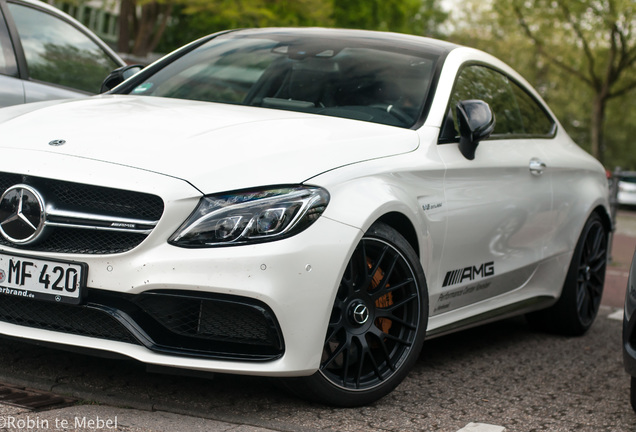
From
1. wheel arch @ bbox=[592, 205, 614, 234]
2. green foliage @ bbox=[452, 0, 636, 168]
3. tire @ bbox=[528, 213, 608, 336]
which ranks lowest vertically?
green foliage @ bbox=[452, 0, 636, 168]

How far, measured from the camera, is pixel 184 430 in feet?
10.5

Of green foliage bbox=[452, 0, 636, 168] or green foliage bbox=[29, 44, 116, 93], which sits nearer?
green foliage bbox=[29, 44, 116, 93]

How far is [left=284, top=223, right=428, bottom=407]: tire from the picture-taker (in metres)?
3.56

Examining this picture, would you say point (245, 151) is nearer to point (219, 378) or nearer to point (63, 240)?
point (63, 240)

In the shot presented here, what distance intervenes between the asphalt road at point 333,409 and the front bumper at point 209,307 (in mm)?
229

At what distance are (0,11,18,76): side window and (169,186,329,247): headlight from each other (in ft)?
9.77

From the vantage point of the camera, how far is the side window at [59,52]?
604 centimetres

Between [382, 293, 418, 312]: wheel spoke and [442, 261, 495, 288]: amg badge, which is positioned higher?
[382, 293, 418, 312]: wheel spoke

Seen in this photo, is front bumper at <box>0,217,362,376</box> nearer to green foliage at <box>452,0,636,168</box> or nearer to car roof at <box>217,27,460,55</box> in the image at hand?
car roof at <box>217,27,460,55</box>

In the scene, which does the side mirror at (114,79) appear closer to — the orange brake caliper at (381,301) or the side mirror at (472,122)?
the side mirror at (472,122)

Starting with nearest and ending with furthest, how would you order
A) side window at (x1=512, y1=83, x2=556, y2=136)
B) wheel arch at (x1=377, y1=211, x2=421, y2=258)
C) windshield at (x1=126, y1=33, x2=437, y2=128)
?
1. wheel arch at (x1=377, y1=211, x2=421, y2=258)
2. windshield at (x1=126, y1=33, x2=437, y2=128)
3. side window at (x1=512, y1=83, x2=556, y2=136)

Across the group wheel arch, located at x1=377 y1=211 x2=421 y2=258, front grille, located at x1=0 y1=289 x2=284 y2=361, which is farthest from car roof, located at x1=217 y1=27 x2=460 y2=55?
front grille, located at x1=0 y1=289 x2=284 y2=361

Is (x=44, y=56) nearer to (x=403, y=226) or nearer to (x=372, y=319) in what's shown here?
(x=403, y=226)

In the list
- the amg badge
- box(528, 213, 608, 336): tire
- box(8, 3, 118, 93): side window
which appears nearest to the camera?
the amg badge
